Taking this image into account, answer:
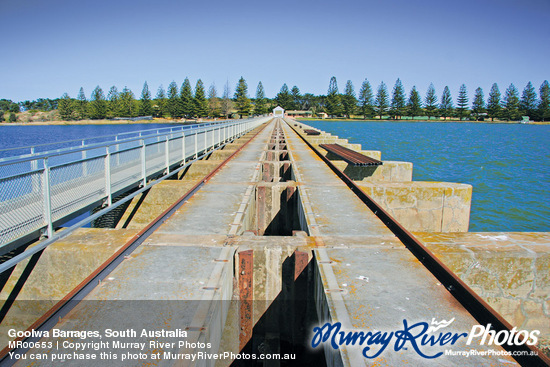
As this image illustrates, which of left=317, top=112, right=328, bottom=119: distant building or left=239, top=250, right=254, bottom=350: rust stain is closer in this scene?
left=239, top=250, right=254, bottom=350: rust stain

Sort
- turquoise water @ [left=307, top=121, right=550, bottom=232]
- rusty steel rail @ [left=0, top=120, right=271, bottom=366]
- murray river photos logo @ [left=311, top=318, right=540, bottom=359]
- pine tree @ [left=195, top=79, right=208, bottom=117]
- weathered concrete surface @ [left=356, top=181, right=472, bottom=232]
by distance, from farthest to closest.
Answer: pine tree @ [left=195, top=79, right=208, bottom=117] → turquoise water @ [left=307, top=121, right=550, bottom=232] → weathered concrete surface @ [left=356, top=181, right=472, bottom=232] → rusty steel rail @ [left=0, top=120, right=271, bottom=366] → murray river photos logo @ [left=311, top=318, right=540, bottom=359]

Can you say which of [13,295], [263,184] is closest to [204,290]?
[13,295]

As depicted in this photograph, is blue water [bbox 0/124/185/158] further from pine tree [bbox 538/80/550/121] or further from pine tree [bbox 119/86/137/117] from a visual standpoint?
pine tree [bbox 538/80/550/121]

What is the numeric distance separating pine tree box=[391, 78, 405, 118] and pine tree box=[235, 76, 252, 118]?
204 feet

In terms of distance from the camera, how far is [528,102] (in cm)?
15475

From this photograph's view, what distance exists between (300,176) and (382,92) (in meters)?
165

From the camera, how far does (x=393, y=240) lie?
18.4 feet

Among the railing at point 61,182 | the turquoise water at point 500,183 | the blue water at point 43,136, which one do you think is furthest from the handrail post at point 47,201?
the turquoise water at point 500,183

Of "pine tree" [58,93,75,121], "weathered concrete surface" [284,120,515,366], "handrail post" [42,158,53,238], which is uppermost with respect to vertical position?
"pine tree" [58,93,75,121]

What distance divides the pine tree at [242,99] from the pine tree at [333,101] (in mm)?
42688

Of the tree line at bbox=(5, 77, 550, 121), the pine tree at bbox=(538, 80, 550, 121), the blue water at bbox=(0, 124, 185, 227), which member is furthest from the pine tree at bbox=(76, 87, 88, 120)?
the pine tree at bbox=(538, 80, 550, 121)

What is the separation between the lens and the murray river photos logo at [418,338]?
3.14m

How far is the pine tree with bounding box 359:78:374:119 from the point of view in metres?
167

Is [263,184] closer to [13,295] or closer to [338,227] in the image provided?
[338,227]
